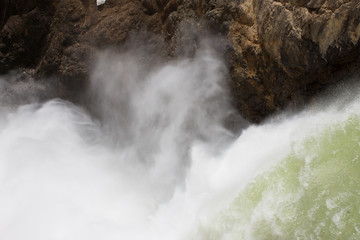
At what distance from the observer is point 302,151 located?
3.63 meters

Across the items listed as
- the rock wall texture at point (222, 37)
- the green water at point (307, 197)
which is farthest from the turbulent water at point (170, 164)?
the rock wall texture at point (222, 37)

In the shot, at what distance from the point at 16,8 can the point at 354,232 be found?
26.0ft

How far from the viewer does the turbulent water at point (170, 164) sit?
331 cm

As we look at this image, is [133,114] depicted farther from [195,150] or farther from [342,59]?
[342,59]

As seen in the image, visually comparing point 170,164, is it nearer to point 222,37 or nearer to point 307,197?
point 222,37

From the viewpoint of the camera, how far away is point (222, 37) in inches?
214

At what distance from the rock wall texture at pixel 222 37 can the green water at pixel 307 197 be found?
1.08 meters

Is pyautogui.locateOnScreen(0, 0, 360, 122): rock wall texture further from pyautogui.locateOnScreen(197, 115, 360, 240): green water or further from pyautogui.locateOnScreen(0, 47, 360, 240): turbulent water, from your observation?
pyautogui.locateOnScreen(197, 115, 360, 240): green water

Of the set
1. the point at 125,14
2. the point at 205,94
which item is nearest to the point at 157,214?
the point at 205,94

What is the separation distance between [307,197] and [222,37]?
3.03 metres

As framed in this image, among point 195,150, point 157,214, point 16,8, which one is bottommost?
point 157,214

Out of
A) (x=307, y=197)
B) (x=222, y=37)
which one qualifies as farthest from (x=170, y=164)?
(x=307, y=197)

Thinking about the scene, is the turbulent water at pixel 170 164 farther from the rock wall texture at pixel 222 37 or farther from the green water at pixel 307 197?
the rock wall texture at pixel 222 37

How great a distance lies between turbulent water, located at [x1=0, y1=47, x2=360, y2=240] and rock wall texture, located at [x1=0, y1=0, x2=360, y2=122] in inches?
12.5
